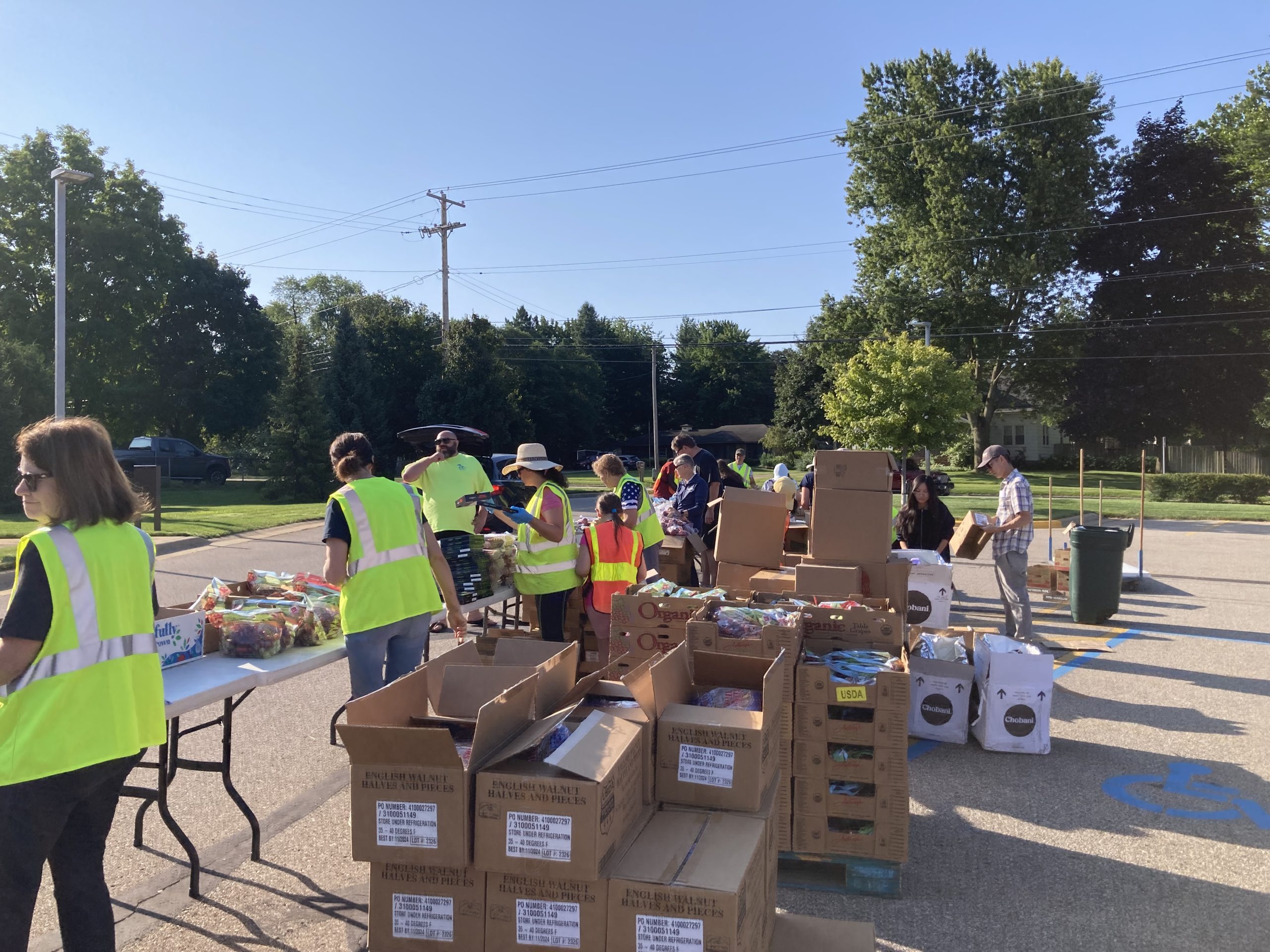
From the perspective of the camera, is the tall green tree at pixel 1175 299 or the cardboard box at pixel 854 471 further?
the tall green tree at pixel 1175 299

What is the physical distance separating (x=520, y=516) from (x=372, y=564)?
7.80 feet

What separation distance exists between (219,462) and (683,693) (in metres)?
37.1

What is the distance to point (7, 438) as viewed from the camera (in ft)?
84.6

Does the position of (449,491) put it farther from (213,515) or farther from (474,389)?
(474,389)

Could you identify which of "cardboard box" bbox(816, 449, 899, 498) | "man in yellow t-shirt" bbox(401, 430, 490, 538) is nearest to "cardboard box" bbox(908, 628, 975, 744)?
"cardboard box" bbox(816, 449, 899, 498)

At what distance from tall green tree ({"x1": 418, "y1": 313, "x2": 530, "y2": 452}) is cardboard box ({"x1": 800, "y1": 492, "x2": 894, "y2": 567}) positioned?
112ft

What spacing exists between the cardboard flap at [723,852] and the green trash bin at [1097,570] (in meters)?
8.68

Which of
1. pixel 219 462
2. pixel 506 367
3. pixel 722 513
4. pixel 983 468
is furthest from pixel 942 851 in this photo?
pixel 506 367

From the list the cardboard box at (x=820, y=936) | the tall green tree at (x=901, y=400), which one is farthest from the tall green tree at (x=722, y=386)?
the cardboard box at (x=820, y=936)

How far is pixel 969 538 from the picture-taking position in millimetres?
9602

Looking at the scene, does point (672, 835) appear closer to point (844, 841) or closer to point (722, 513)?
point (844, 841)

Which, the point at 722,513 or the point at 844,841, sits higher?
the point at 722,513

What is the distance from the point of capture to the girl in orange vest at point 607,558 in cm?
670

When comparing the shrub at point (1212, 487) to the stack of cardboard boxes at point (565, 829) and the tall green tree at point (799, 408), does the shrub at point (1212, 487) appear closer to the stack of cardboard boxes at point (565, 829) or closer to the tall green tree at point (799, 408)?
the tall green tree at point (799, 408)
